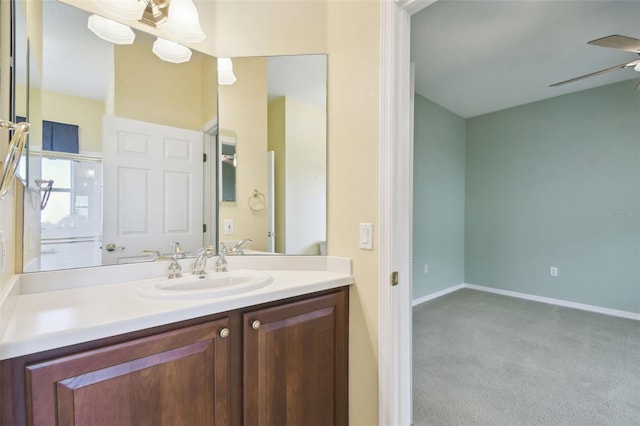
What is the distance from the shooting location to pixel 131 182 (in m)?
1.35

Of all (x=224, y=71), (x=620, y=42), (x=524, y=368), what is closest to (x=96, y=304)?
(x=224, y=71)

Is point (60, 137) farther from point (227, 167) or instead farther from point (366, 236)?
point (366, 236)

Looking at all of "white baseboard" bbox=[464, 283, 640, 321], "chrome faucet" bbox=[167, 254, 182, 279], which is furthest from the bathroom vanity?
"white baseboard" bbox=[464, 283, 640, 321]

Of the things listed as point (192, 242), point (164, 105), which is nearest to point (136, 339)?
point (192, 242)

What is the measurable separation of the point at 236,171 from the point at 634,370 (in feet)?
10.4

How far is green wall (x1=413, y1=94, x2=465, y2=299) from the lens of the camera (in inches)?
152

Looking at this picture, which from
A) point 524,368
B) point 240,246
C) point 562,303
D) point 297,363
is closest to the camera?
point 297,363

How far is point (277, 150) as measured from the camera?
1636 mm

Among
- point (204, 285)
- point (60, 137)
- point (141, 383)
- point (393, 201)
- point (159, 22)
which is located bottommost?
point (141, 383)

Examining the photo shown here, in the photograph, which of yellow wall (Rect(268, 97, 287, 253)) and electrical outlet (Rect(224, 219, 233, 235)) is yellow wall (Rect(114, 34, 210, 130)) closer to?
yellow wall (Rect(268, 97, 287, 253))

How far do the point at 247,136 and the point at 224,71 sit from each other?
1.17 feet

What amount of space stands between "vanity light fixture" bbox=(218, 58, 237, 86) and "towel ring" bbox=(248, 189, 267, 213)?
1.96ft

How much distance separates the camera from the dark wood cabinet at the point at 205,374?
0.73m

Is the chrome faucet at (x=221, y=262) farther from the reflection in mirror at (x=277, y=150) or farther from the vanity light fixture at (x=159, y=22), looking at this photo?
the vanity light fixture at (x=159, y=22)
